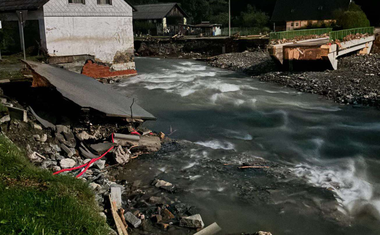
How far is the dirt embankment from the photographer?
704 inches

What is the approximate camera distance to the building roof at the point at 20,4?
2051 centimetres

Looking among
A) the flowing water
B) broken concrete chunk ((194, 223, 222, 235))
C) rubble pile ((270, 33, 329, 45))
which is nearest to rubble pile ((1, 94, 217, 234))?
broken concrete chunk ((194, 223, 222, 235))

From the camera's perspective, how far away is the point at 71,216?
5.21 m

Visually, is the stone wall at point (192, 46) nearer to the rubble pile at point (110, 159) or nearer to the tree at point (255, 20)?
the tree at point (255, 20)

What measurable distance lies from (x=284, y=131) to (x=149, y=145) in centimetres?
544

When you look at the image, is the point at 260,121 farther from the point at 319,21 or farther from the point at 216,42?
the point at 319,21

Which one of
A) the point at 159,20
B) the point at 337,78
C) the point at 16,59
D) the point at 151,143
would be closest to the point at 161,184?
the point at 151,143

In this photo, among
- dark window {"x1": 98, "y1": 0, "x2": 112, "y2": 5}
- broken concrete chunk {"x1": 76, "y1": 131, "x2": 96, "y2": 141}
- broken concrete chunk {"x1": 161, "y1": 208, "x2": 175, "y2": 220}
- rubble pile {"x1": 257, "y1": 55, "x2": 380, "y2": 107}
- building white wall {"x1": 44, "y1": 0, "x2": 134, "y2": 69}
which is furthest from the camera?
dark window {"x1": 98, "y1": 0, "x2": 112, "y2": 5}

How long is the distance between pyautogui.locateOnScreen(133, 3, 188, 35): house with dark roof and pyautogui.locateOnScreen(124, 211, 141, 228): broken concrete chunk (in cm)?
5209

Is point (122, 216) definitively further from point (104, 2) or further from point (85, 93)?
point (104, 2)

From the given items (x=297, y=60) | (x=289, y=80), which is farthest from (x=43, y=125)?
(x=297, y=60)

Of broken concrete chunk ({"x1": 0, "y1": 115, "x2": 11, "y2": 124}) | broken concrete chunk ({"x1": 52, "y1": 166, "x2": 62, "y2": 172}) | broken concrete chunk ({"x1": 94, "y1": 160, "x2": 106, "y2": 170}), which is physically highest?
broken concrete chunk ({"x1": 0, "y1": 115, "x2": 11, "y2": 124})

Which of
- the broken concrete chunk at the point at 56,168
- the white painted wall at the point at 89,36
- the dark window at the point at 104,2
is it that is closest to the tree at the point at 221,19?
the white painted wall at the point at 89,36

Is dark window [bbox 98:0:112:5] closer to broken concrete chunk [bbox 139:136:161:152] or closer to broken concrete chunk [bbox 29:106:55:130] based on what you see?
broken concrete chunk [bbox 29:106:55:130]
